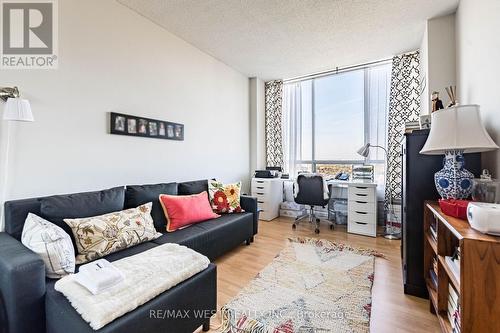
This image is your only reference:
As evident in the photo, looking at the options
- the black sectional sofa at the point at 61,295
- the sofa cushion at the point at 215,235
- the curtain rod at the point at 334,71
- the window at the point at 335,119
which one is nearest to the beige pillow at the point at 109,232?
the black sectional sofa at the point at 61,295

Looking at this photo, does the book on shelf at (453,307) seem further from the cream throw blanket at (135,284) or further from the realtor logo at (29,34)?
the realtor logo at (29,34)

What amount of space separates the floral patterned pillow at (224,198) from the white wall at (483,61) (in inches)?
94.4

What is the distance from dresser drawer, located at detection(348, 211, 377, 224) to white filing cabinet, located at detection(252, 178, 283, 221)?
4.26ft

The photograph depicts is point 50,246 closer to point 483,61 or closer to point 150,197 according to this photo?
point 150,197

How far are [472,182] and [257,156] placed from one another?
340 cm

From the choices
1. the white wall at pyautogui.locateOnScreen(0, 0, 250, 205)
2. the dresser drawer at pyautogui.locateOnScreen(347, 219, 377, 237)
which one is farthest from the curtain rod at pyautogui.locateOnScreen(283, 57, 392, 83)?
the dresser drawer at pyautogui.locateOnScreen(347, 219, 377, 237)

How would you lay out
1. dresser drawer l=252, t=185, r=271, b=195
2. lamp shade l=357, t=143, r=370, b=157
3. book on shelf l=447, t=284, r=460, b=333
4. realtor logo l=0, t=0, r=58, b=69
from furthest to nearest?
dresser drawer l=252, t=185, r=271, b=195 → lamp shade l=357, t=143, r=370, b=157 → realtor logo l=0, t=0, r=58, b=69 → book on shelf l=447, t=284, r=460, b=333

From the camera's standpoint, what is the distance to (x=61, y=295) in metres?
1.16

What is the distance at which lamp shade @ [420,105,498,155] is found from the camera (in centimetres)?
133

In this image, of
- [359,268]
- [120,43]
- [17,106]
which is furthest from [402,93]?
[17,106]

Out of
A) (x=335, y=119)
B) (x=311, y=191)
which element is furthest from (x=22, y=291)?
(x=335, y=119)

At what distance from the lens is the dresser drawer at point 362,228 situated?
328 centimetres

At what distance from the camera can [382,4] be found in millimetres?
2344

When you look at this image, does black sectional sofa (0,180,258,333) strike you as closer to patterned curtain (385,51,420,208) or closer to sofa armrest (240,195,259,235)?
sofa armrest (240,195,259,235)
